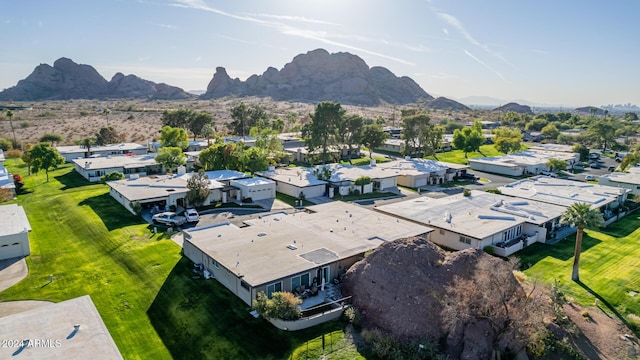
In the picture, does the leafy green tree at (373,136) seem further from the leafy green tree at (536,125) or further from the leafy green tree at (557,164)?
the leafy green tree at (536,125)

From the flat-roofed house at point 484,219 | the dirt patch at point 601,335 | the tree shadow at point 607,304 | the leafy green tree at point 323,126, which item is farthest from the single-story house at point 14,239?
the leafy green tree at point 323,126

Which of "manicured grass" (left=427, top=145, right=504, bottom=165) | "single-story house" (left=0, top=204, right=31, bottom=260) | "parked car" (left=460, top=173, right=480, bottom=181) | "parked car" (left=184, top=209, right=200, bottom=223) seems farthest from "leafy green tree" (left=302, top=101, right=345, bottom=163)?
"single-story house" (left=0, top=204, right=31, bottom=260)

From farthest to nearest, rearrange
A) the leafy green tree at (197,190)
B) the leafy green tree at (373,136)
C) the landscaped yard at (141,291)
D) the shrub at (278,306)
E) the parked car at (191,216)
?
the leafy green tree at (373,136), the leafy green tree at (197,190), the parked car at (191,216), the shrub at (278,306), the landscaped yard at (141,291)

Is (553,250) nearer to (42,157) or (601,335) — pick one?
(601,335)

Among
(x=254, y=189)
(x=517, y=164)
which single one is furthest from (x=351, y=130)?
(x=254, y=189)

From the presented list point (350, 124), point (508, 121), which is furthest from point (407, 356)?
point (508, 121)

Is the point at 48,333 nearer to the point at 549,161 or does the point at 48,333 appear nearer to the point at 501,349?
the point at 501,349
